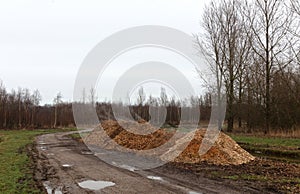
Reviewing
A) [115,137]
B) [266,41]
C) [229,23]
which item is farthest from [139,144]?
[229,23]

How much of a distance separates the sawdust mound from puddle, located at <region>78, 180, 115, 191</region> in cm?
556

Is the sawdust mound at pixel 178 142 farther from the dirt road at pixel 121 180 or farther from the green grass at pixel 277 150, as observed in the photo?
the green grass at pixel 277 150

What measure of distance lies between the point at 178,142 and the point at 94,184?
7780mm

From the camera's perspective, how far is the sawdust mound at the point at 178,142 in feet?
51.1

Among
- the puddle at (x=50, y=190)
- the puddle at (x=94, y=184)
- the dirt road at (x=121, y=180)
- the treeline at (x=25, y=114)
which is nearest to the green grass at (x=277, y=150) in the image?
the dirt road at (x=121, y=180)

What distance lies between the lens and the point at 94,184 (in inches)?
426

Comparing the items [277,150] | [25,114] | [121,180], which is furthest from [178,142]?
[25,114]

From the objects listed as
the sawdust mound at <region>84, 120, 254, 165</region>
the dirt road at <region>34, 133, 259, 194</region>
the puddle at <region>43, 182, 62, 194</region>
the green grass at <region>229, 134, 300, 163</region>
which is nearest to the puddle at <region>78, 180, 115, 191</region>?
the dirt road at <region>34, 133, 259, 194</region>

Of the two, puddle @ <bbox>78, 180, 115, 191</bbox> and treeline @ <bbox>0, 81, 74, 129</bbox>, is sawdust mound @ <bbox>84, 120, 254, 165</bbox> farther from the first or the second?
treeline @ <bbox>0, 81, 74, 129</bbox>

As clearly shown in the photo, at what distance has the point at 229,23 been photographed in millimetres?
35031

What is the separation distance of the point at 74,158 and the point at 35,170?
4097 millimetres

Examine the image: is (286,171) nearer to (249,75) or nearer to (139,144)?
(139,144)

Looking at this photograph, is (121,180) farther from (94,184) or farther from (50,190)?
(50,190)

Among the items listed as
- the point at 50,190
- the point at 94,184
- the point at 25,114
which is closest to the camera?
the point at 50,190
